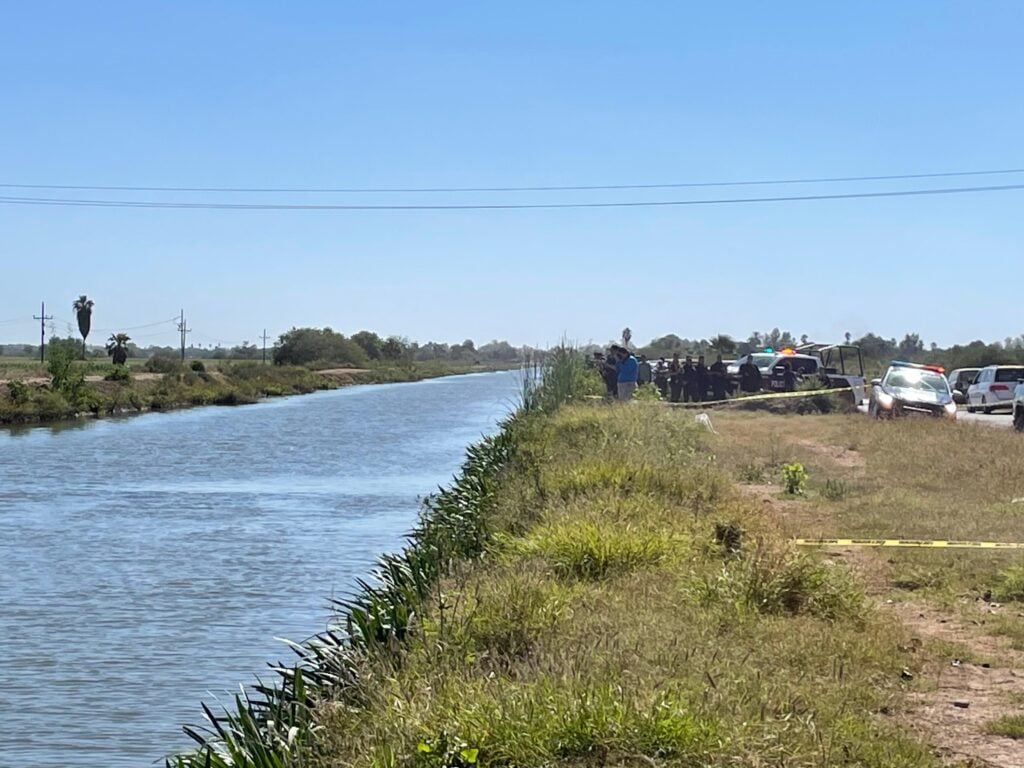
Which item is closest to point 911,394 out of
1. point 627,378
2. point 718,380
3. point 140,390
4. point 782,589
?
point 627,378

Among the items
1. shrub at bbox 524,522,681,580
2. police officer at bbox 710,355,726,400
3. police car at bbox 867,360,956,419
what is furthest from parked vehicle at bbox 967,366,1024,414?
shrub at bbox 524,522,681,580

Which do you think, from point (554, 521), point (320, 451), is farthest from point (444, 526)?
point (320, 451)

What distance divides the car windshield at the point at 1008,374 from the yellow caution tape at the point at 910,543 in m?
31.4

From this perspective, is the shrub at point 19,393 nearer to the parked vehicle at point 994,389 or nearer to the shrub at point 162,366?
the shrub at point 162,366

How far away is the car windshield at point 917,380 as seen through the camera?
3203 centimetres

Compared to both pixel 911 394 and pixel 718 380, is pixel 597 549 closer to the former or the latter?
pixel 911 394

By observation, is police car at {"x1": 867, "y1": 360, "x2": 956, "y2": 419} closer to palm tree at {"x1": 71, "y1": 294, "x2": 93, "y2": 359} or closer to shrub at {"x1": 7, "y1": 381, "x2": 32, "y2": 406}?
shrub at {"x1": 7, "y1": 381, "x2": 32, "y2": 406}

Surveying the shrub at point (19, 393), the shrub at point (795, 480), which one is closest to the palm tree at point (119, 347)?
the shrub at point (19, 393)

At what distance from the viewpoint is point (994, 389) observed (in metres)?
41.3

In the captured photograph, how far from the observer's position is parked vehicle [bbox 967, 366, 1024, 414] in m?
41.3

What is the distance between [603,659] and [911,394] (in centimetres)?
2684

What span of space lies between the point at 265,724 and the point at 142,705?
4629 millimetres

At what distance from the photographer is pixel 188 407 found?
68.3 metres

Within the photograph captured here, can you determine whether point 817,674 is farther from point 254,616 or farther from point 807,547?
point 254,616
